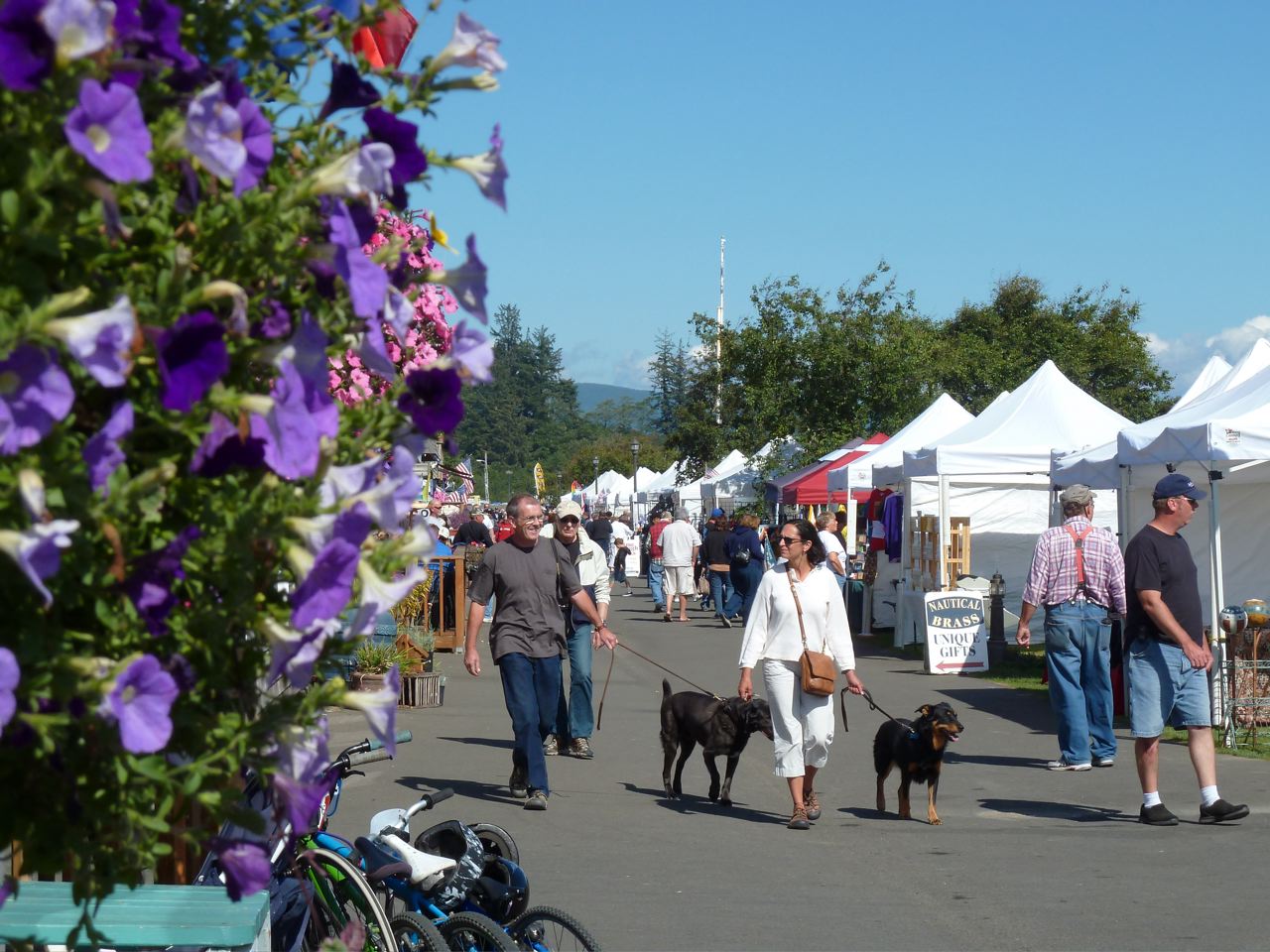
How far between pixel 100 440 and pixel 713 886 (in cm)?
676

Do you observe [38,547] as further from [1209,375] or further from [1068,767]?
[1209,375]

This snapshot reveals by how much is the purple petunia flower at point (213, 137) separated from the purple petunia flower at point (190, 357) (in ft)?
0.52

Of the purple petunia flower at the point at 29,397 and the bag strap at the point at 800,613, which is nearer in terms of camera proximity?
the purple petunia flower at the point at 29,397

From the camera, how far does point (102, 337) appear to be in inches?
59.2

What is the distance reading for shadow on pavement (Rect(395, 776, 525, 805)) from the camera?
1063 cm

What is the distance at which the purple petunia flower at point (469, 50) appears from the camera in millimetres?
1910

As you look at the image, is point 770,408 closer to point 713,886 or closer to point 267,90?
point 713,886

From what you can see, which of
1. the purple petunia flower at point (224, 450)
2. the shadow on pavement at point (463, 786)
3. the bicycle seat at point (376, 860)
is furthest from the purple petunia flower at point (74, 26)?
the shadow on pavement at point (463, 786)

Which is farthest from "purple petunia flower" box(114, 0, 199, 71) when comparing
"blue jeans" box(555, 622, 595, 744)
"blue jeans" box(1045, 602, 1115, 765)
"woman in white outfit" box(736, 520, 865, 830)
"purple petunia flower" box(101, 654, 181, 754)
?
"blue jeans" box(555, 622, 595, 744)

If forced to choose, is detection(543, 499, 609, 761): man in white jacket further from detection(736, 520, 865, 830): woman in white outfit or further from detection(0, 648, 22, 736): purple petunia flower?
detection(0, 648, 22, 736): purple petunia flower

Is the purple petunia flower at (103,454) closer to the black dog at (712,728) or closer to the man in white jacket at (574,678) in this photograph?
the black dog at (712,728)

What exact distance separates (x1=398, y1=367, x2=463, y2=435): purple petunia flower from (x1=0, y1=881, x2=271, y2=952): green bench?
166 centimetres

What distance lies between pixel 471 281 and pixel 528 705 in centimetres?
837

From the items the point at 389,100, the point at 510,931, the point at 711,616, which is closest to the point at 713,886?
the point at 510,931
